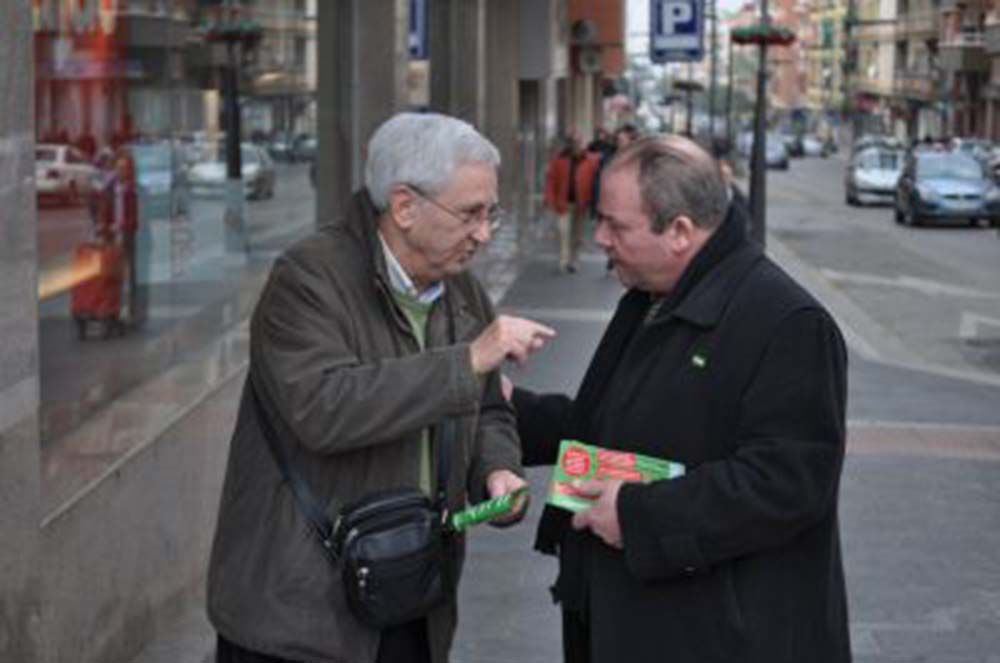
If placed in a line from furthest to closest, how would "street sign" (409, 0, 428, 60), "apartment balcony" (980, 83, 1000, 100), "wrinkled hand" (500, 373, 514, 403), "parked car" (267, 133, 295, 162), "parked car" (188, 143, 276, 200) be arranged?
"apartment balcony" (980, 83, 1000, 100) < "street sign" (409, 0, 428, 60) < "parked car" (267, 133, 295, 162) < "parked car" (188, 143, 276, 200) < "wrinkled hand" (500, 373, 514, 403)

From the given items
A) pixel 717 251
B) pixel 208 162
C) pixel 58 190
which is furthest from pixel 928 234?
pixel 717 251

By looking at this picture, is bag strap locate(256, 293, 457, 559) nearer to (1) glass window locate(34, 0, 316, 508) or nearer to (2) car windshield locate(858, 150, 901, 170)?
(1) glass window locate(34, 0, 316, 508)

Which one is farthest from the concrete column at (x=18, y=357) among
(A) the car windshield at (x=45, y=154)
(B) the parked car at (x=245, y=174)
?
(B) the parked car at (x=245, y=174)

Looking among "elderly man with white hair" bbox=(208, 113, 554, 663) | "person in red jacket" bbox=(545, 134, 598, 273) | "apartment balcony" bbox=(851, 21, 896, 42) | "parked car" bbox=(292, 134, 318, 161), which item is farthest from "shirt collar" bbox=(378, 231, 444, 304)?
"apartment balcony" bbox=(851, 21, 896, 42)

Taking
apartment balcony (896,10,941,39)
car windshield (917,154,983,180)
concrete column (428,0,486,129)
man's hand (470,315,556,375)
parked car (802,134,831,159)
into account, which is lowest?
parked car (802,134,831,159)

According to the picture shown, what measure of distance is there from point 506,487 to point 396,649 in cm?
37

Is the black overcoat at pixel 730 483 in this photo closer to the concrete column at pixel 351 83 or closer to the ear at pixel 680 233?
the ear at pixel 680 233

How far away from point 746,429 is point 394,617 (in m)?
0.72

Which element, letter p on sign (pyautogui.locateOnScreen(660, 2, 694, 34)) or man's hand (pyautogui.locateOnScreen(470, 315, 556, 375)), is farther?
letter p on sign (pyautogui.locateOnScreen(660, 2, 694, 34))

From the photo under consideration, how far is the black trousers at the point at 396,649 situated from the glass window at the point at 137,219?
193 cm

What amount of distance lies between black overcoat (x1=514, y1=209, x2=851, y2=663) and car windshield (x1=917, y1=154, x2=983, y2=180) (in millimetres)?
35040

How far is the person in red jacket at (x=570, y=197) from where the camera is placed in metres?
22.4

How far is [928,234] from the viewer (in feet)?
110

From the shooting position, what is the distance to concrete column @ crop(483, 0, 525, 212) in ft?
83.9
